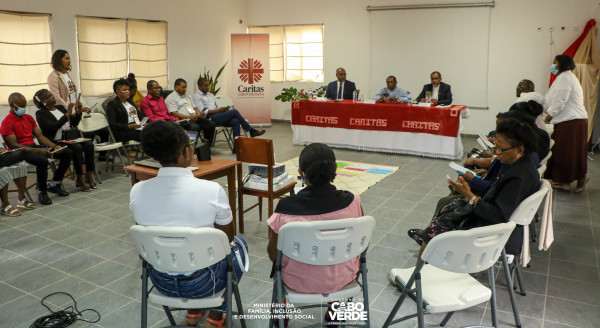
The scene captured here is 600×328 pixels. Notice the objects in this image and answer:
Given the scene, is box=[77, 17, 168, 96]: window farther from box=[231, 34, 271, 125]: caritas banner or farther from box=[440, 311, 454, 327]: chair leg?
box=[440, 311, 454, 327]: chair leg

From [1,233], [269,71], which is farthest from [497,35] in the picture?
[1,233]

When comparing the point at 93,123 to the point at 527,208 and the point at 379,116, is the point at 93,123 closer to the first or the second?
the point at 379,116

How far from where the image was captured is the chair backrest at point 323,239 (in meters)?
2.10

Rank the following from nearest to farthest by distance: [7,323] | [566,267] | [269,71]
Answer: [7,323], [566,267], [269,71]

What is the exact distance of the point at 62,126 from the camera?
18.4ft

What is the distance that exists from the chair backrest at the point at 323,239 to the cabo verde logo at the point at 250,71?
8222 mm

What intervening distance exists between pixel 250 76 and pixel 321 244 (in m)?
8.32

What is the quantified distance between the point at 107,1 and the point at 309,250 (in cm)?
710

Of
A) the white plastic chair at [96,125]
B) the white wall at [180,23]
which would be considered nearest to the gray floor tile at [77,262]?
the white plastic chair at [96,125]

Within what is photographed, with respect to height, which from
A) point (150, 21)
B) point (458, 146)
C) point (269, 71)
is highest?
point (150, 21)

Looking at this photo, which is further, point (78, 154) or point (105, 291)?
point (78, 154)

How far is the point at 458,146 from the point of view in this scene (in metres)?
6.98

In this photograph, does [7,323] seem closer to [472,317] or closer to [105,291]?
[105,291]

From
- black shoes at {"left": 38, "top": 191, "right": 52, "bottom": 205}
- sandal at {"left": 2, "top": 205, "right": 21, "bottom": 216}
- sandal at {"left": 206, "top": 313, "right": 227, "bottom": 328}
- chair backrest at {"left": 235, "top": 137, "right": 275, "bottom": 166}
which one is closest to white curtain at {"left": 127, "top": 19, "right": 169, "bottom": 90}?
black shoes at {"left": 38, "top": 191, "right": 52, "bottom": 205}
